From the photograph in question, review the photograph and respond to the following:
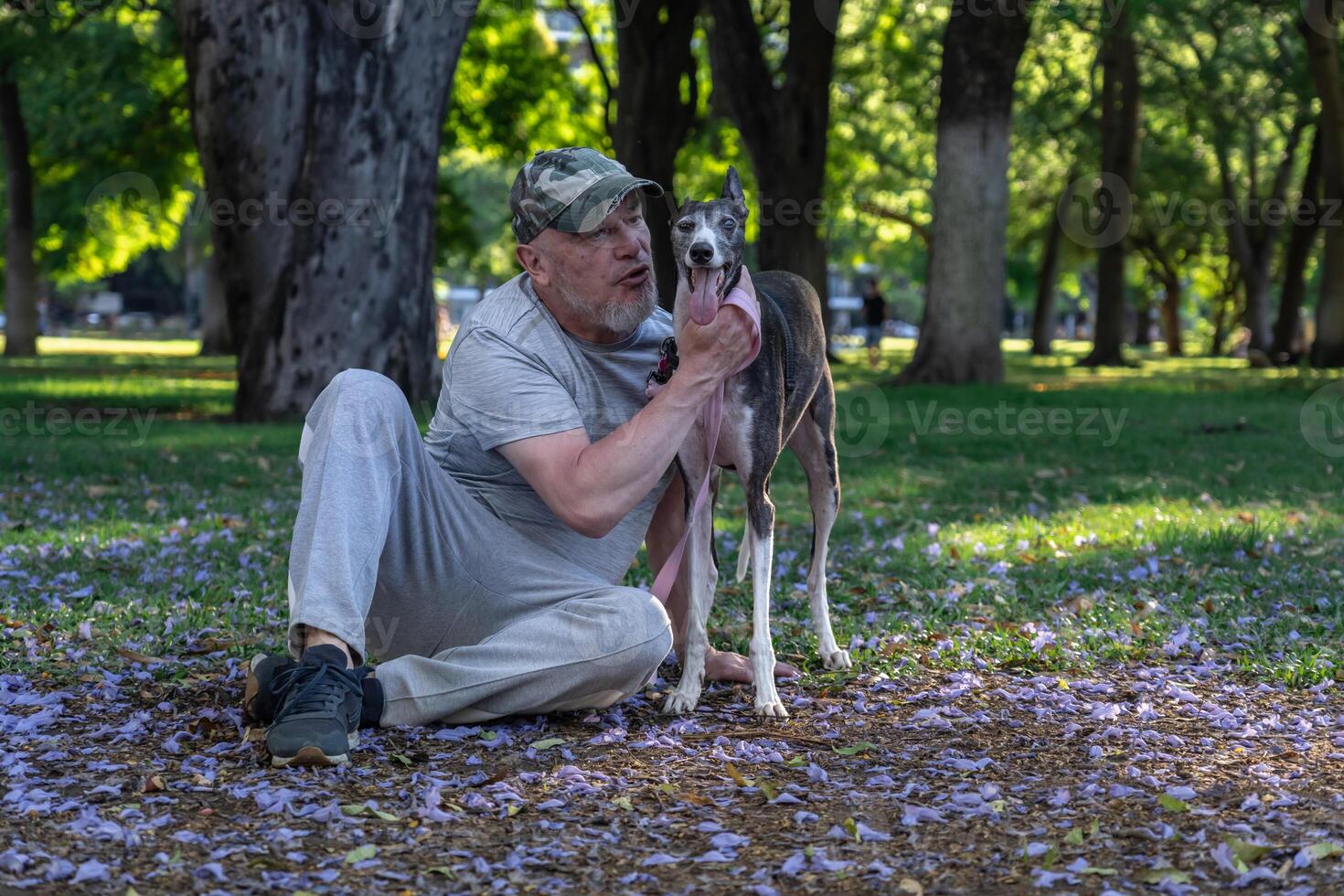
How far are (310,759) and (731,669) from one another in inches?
65.8

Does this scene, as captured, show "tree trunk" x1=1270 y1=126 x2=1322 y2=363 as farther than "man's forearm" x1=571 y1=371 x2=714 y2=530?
Yes

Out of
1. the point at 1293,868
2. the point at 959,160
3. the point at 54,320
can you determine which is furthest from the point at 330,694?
the point at 54,320

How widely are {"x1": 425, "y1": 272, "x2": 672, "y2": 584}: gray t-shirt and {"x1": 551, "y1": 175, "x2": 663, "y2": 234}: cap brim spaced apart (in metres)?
0.31

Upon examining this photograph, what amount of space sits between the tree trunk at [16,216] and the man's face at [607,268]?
95.6ft

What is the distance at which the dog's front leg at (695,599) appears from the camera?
181 inches

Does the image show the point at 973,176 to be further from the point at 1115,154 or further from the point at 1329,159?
the point at 1115,154

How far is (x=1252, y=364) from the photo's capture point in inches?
1252

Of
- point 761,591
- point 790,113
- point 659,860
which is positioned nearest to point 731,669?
point 761,591

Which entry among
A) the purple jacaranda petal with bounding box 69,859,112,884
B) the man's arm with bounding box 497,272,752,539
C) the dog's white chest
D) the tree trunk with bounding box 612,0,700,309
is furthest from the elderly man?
the tree trunk with bounding box 612,0,700,309

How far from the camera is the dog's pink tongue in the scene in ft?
13.3

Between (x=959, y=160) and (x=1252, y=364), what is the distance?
622 inches

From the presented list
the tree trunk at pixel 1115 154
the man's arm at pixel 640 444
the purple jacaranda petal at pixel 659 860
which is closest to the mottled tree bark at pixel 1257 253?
the tree trunk at pixel 1115 154

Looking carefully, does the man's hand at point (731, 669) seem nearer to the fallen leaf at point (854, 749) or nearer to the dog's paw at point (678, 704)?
the dog's paw at point (678, 704)

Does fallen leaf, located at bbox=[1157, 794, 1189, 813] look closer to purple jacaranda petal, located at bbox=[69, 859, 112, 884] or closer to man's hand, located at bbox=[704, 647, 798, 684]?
man's hand, located at bbox=[704, 647, 798, 684]
